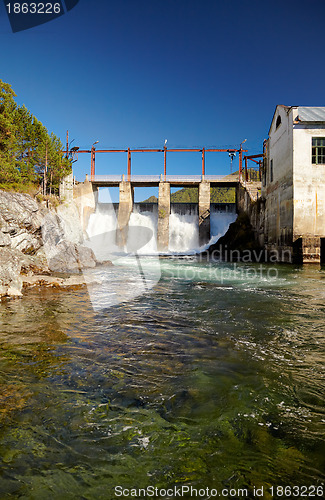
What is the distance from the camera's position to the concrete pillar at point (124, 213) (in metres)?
34.2

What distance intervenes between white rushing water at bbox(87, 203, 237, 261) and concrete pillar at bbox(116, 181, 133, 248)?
692mm

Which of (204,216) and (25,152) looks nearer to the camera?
(25,152)

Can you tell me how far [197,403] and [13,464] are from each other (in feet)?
5.35

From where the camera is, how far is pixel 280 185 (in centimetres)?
2058

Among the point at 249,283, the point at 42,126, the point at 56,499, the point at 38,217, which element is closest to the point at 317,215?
the point at 249,283

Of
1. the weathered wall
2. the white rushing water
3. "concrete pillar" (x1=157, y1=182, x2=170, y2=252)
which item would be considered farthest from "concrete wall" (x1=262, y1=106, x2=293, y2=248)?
"concrete pillar" (x1=157, y1=182, x2=170, y2=252)

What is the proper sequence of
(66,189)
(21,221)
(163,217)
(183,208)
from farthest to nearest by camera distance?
(183,208) → (163,217) → (66,189) → (21,221)

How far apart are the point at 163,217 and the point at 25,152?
16139mm

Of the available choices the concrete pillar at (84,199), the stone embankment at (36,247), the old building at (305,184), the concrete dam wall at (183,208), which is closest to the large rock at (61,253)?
the stone embankment at (36,247)

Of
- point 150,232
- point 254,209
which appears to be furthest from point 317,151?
point 150,232

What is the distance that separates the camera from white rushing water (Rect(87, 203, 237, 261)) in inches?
1353

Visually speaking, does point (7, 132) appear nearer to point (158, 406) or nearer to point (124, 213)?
point (124, 213)

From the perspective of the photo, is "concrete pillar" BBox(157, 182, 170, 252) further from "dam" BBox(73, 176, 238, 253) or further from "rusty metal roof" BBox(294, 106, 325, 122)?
"rusty metal roof" BBox(294, 106, 325, 122)

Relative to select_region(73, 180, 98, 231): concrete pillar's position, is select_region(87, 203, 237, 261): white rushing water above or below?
below
